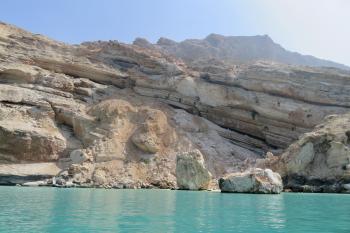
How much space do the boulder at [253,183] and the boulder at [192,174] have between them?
4.25m

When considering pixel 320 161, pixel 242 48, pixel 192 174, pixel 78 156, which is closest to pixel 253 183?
pixel 192 174

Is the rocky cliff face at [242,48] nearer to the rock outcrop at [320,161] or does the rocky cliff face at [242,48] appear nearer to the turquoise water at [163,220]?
the rock outcrop at [320,161]

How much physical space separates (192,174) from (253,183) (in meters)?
7.47

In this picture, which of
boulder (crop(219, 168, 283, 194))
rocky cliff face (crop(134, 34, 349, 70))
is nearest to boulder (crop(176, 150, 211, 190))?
boulder (crop(219, 168, 283, 194))

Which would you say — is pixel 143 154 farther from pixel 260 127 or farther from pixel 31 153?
pixel 260 127

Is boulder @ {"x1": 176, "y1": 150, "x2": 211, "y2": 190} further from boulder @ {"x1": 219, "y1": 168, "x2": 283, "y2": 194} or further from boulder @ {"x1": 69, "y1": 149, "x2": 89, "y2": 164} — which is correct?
boulder @ {"x1": 69, "y1": 149, "x2": 89, "y2": 164}

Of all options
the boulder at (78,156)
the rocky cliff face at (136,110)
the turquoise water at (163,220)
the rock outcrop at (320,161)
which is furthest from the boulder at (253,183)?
the turquoise water at (163,220)

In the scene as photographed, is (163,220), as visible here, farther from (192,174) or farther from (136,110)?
(136,110)

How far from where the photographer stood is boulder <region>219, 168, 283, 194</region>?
44.7 m

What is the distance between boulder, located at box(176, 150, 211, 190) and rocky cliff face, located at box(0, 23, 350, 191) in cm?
373

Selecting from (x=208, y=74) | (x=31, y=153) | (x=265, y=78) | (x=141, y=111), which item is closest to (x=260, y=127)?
(x=265, y=78)

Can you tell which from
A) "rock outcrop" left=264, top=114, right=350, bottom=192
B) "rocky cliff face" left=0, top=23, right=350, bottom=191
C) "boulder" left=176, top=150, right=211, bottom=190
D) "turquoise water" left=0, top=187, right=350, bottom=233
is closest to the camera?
"turquoise water" left=0, top=187, right=350, bottom=233

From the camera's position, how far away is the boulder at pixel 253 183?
1761 inches

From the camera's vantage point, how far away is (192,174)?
4972cm
